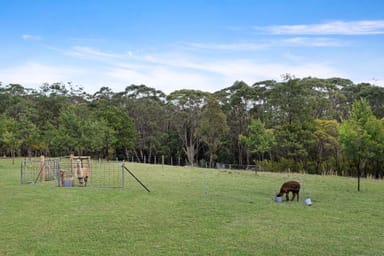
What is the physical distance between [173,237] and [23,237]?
3586 mm

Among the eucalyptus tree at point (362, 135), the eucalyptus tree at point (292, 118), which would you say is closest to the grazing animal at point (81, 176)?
the eucalyptus tree at point (362, 135)

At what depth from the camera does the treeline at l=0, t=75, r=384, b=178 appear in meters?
38.7

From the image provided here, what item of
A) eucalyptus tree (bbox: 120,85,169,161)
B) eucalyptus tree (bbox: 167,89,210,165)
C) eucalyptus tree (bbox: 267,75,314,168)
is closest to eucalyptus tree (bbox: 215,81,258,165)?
eucalyptus tree (bbox: 167,89,210,165)

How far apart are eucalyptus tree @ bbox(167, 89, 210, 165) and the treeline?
0.47 feet

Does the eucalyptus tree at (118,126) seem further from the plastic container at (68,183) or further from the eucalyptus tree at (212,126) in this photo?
the plastic container at (68,183)

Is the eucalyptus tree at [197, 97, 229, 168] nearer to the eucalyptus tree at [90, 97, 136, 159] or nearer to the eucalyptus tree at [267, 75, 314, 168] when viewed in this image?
the eucalyptus tree at [267, 75, 314, 168]

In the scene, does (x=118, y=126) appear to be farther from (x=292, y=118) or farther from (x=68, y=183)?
(x=68, y=183)

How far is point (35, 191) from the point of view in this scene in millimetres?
17406

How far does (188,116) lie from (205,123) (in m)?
4.69

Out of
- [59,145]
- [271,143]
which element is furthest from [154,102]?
[271,143]

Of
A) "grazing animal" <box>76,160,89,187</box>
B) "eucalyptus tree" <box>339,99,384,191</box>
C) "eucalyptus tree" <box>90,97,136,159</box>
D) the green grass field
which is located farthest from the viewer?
"eucalyptus tree" <box>90,97,136,159</box>

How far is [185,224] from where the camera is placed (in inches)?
420

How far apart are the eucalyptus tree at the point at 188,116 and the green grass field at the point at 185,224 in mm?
36268

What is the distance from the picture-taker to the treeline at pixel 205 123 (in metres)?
38.7
